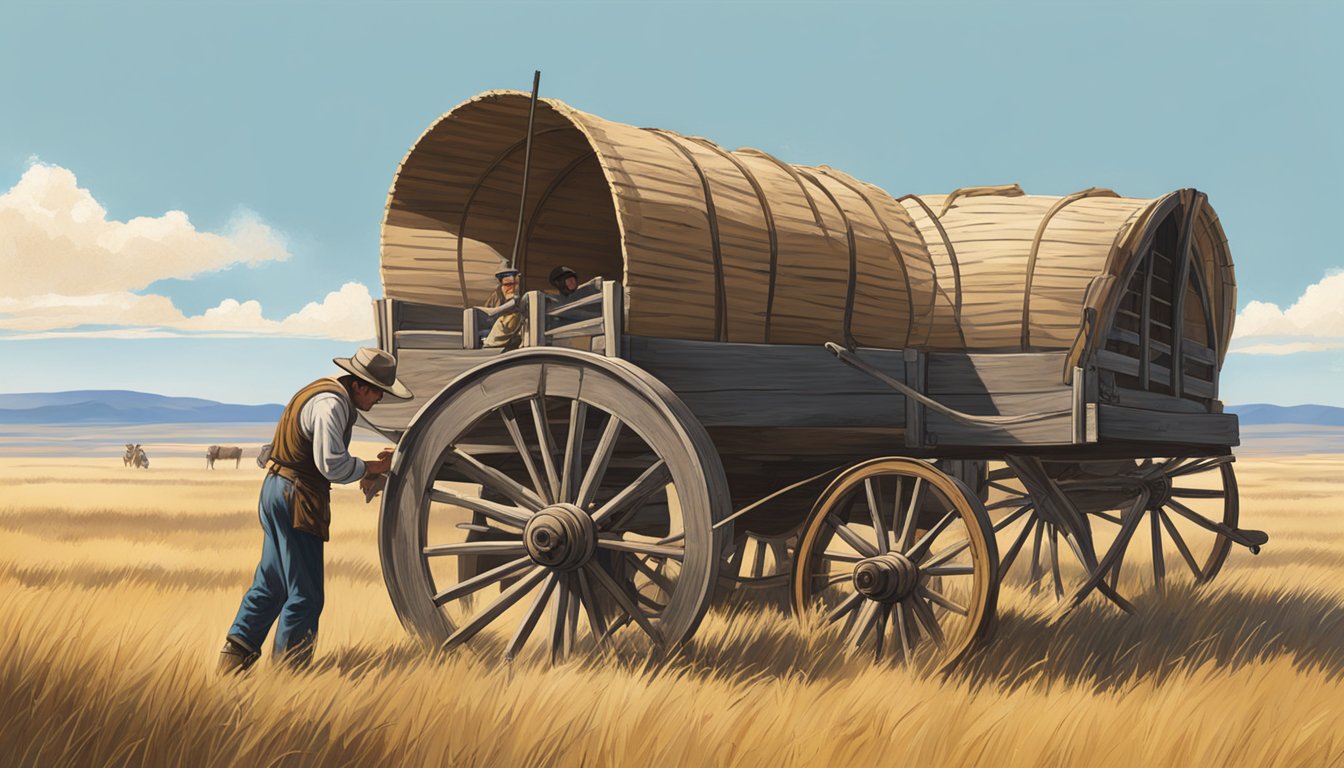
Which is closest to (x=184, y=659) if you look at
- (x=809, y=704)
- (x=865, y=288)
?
(x=809, y=704)

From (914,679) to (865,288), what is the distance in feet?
8.60

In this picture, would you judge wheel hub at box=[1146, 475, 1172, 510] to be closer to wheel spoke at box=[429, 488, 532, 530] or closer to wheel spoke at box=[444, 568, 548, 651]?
wheel spoke at box=[444, 568, 548, 651]

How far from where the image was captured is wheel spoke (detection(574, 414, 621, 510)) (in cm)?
740

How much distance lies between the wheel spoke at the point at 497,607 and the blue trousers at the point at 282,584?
81cm

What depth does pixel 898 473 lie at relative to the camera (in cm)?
766

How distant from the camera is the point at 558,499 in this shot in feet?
24.9

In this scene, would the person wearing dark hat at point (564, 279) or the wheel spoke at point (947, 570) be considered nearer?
the wheel spoke at point (947, 570)

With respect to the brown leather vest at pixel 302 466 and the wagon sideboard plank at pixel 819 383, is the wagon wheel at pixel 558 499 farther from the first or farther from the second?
the brown leather vest at pixel 302 466

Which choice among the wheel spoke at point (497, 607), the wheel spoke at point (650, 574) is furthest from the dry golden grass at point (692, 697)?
the wheel spoke at point (650, 574)

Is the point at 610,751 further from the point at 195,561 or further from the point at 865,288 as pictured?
the point at 195,561

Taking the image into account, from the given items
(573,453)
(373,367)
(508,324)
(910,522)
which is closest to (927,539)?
(910,522)

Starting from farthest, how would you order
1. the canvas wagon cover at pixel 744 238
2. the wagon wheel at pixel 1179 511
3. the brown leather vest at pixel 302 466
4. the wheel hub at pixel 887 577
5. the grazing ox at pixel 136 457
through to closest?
the grazing ox at pixel 136 457
the wagon wheel at pixel 1179 511
the canvas wagon cover at pixel 744 238
the wheel hub at pixel 887 577
the brown leather vest at pixel 302 466

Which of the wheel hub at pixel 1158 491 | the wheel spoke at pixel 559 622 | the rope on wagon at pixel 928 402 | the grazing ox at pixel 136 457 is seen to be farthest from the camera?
the grazing ox at pixel 136 457

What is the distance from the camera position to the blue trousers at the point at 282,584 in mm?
7234
